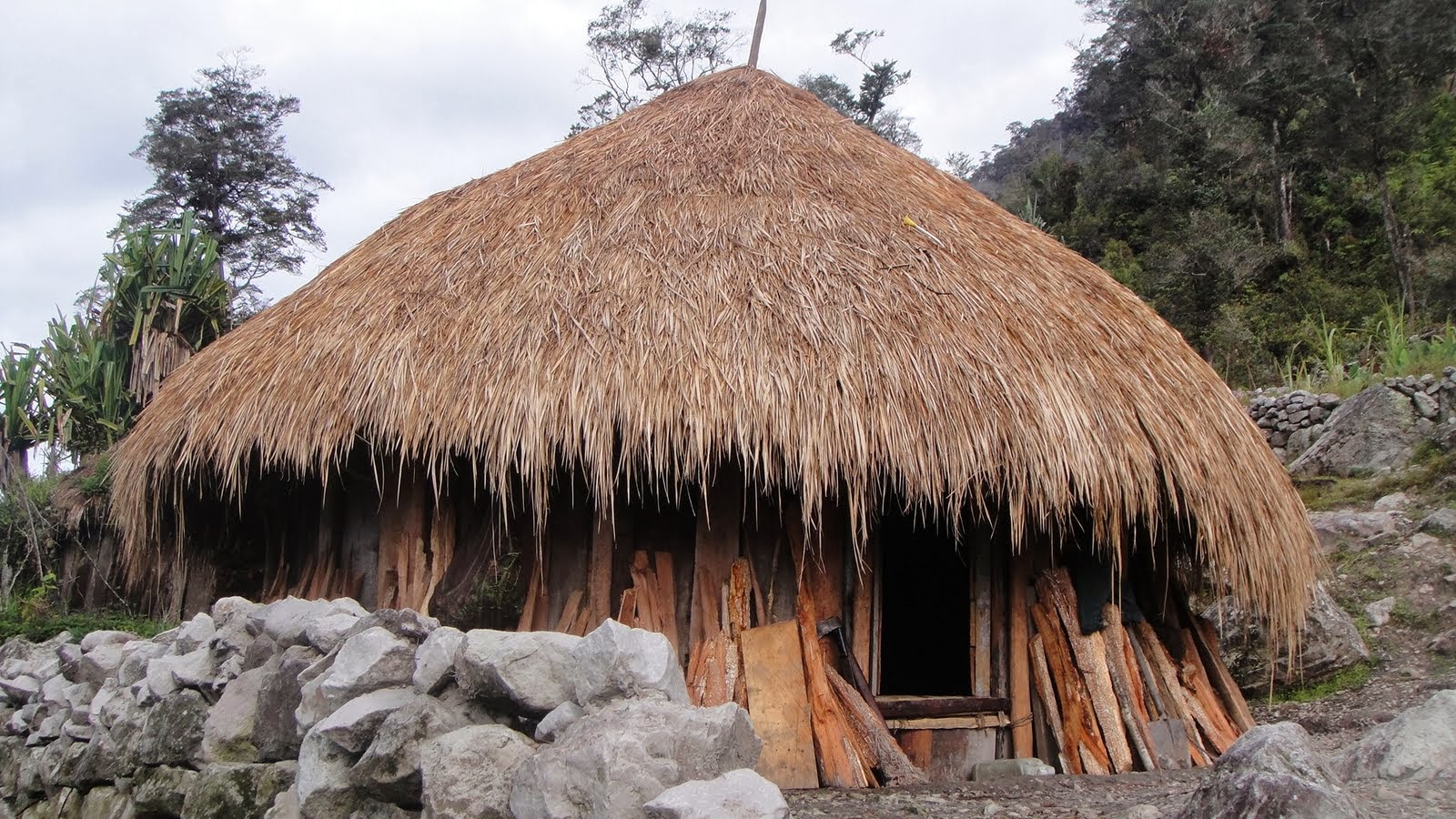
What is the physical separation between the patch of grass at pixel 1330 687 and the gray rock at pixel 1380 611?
2.05 feet

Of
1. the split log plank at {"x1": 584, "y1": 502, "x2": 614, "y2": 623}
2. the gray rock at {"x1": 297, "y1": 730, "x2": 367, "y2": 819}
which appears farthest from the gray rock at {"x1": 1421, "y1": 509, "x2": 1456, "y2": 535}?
the gray rock at {"x1": 297, "y1": 730, "x2": 367, "y2": 819}

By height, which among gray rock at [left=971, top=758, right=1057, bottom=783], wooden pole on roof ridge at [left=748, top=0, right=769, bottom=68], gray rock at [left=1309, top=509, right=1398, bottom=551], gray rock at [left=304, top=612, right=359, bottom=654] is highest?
wooden pole on roof ridge at [left=748, top=0, right=769, bottom=68]

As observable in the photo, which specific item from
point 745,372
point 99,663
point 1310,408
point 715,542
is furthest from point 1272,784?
point 1310,408

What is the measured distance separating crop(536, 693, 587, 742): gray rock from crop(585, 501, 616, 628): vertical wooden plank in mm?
2240

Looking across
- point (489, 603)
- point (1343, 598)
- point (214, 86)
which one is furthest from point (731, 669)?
point (214, 86)

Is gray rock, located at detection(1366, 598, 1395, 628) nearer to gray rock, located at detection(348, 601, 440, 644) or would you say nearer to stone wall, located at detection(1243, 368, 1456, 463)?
stone wall, located at detection(1243, 368, 1456, 463)

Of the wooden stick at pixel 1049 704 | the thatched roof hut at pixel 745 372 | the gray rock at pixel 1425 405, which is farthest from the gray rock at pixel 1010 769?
the gray rock at pixel 1425 405

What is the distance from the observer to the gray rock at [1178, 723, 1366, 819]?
99.0 inches

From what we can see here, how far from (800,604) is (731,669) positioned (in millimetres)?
436

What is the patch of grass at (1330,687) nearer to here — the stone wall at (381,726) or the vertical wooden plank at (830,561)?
the vertical wooden plank at (830,561)

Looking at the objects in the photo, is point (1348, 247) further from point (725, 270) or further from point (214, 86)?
point (214, 86)

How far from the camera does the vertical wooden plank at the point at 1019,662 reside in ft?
17.0

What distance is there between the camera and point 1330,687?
7422 millimetres

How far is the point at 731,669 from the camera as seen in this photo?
479 centimetres
